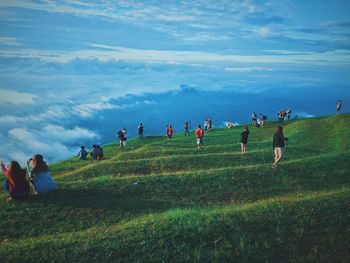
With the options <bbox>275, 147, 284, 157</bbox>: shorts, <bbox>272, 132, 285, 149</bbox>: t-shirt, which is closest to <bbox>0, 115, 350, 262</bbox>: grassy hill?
<bbox>275, 147, 284, 157</bbox>: shorts

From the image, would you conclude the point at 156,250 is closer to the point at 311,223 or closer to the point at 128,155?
the point at 311,223

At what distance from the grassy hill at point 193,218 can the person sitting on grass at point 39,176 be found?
54cm

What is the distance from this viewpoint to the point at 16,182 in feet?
65.9

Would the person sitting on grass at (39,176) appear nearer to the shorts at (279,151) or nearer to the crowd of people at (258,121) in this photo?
the shorts at (279,151)

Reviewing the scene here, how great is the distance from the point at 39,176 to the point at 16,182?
1363 mm

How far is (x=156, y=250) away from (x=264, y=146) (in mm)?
37885

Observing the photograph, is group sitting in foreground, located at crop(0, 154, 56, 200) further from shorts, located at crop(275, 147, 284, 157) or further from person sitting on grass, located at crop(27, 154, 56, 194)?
shorts, located at crop(275, 147, 284, 157)

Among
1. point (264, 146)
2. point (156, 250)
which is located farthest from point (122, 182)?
point (264, 146)

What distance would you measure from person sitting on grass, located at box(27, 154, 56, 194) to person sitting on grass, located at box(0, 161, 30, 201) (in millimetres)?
566

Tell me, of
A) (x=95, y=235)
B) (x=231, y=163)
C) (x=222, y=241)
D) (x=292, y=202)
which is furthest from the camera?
(x=231, y=163)

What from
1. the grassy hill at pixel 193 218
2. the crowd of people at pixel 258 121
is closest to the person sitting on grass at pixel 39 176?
the grassy hill at pixel 193 218

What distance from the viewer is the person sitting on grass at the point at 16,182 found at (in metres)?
19.6

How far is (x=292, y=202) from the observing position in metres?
18.5

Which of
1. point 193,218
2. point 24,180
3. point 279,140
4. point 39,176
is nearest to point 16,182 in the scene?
point 24,180
